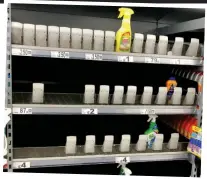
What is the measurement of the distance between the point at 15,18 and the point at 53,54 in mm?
614

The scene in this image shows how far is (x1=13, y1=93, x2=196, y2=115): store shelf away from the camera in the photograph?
157 centimetres

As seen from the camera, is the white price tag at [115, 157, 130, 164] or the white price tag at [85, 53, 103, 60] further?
the white price tag at [115, 157, 130, 164]

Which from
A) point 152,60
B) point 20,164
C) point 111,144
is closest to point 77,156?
point 111,144

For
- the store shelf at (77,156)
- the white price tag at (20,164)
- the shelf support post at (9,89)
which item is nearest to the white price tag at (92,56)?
the shelf support post at (9,89)

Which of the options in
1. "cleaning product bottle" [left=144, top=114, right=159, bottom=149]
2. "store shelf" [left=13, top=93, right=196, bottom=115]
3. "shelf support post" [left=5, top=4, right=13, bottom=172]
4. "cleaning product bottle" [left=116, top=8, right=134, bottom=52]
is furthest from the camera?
"cleaning product bottle" [left=144, top=114, right=159, bottom=149]

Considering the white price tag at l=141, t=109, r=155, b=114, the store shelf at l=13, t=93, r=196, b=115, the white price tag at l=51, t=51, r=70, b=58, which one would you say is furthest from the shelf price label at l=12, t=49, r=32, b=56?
the white price tag at l=141, t=109, r=155, b=114

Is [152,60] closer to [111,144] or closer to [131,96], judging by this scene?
[131,96]

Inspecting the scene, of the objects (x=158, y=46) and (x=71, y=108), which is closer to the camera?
(x=71, y=108)

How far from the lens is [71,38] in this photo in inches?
63.5

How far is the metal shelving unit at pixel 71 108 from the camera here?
4.98 feet

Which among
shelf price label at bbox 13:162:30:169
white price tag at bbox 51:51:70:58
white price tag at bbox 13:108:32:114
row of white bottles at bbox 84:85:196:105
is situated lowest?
shelf price label at bbox 13:162:30:169

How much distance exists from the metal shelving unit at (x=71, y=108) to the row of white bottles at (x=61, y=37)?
57 mm

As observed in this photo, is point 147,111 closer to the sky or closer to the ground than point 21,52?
closer to the ground

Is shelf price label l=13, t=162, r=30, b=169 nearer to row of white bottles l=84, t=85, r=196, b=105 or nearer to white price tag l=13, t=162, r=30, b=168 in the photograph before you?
white price tag l=13, t=162, r=30, b=168
